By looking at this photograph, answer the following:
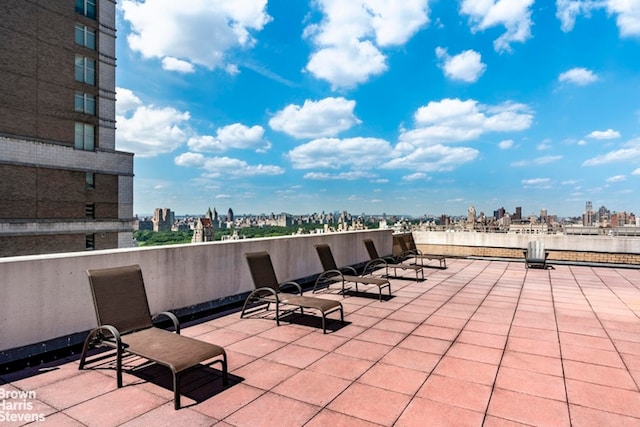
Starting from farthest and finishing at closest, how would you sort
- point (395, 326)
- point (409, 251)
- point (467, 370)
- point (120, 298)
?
1. point (409, 251)
2. point (395, 326)
3. point (120, 298)
4. point (467, 370)

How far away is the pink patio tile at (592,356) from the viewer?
4.75m

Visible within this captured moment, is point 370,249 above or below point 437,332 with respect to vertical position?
above

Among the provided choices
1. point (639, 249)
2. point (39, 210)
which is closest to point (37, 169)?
point (39, 210)

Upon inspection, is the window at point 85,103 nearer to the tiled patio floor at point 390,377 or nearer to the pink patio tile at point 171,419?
the tiled patio floor at point 390,377

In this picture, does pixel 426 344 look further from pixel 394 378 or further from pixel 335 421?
pixel 335 421

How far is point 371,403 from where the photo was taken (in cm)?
359

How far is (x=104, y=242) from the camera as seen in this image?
153ft

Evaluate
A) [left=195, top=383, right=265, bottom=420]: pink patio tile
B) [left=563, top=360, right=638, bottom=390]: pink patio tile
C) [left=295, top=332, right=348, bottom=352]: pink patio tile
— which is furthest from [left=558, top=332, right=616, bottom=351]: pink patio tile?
[left=195, top=383, right=265, bottom=420]: pink patio tile

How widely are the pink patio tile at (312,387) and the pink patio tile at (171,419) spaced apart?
80 centimetres

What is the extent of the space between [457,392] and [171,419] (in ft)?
9.19

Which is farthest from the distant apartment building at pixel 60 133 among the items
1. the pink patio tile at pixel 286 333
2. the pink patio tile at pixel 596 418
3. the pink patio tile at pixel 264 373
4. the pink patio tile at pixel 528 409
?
the pink patio tile at pixel 596 418

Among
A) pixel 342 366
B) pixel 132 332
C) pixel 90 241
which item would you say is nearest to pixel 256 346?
pixel 342 366

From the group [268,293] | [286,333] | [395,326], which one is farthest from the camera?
[268,293]

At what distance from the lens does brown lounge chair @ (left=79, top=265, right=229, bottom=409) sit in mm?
3707
